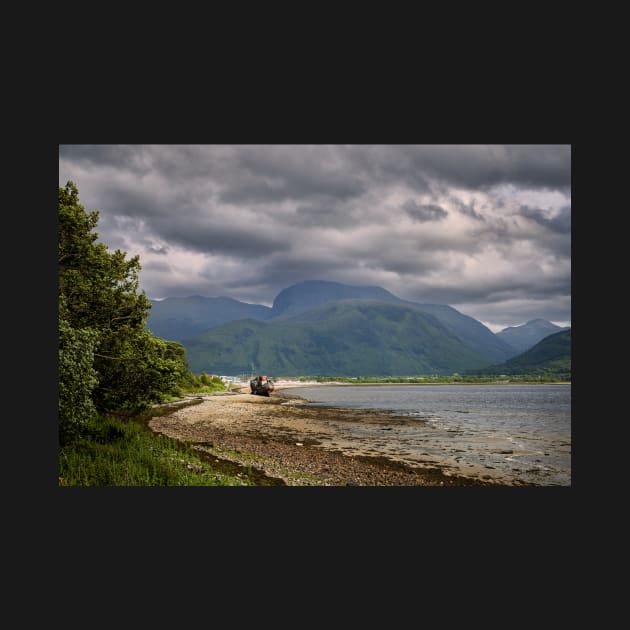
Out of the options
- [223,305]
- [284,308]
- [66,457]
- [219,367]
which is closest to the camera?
[66,457]

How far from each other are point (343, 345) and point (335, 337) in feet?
26.1

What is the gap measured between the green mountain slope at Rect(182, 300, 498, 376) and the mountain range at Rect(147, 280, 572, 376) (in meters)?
0.16

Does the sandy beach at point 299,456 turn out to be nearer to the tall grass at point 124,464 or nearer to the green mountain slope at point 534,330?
the tall grass at point 124,464

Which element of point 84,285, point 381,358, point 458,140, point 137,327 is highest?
point 458,140

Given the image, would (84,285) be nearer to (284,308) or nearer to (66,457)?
(66,457)

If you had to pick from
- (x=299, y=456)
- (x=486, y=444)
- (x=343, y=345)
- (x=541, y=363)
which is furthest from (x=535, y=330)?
(x=343, y=345)

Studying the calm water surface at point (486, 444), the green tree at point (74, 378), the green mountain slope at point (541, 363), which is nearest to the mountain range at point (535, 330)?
the green mountain slope at point (541, 363)

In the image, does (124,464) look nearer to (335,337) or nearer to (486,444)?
(486,444)

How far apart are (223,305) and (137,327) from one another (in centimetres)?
1481

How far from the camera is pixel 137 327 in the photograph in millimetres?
7230

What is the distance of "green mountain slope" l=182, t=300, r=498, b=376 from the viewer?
49209 millimetres

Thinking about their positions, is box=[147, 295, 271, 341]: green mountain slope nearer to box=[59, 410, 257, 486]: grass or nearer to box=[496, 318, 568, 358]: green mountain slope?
box=[59, 410, 257, 486]: grass

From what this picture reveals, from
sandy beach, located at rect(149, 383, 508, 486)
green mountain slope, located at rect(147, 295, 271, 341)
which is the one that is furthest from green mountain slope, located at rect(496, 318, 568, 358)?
green mountain slope, located at rect(147, 295, 271, 341)

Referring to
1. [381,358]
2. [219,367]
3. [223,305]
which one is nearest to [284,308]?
[381,358]
